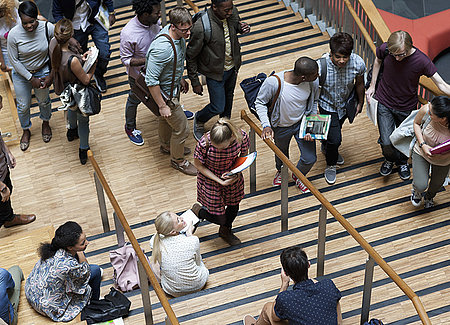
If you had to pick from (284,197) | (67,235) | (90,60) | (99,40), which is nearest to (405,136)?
(284,197)

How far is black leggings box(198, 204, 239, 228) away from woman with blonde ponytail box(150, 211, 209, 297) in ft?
1.29

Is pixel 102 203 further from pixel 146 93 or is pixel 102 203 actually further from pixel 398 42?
pixel 398 42

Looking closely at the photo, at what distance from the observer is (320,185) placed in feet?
23.4

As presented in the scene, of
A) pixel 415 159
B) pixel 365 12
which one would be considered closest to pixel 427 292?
pixel 415 159

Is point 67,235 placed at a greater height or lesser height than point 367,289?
greater

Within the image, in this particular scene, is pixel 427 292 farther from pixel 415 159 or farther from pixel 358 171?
pixel 358 171

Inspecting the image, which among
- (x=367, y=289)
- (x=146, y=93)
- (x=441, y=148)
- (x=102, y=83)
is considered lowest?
(x=102, y=83)

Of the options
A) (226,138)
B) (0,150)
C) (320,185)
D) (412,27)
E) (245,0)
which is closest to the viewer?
(226,138)

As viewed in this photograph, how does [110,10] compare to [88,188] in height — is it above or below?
above

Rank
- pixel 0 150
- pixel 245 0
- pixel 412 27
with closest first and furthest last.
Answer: pixel 0 150 < pixel 245 0 < pixel 412 27

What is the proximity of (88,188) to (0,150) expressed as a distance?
125 centimetres

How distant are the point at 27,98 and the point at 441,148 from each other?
4.18 m

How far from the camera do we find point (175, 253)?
5508 millimetres

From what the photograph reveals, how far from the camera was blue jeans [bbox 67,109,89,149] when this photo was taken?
7.14 metres
